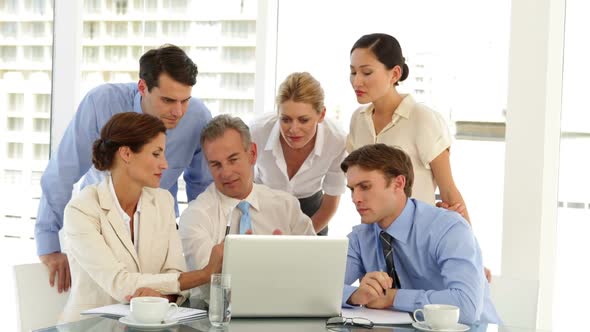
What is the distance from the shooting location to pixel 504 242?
134 inches

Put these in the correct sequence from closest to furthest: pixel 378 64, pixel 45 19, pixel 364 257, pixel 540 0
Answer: pixel 364 257, pixel 378 64, pixel 540 0, pixel 45 19

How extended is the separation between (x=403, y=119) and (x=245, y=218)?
2.29 ft

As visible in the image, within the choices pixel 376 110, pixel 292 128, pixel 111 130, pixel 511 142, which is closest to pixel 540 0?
pixel 511 142

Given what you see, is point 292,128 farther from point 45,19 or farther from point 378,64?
point 45,19

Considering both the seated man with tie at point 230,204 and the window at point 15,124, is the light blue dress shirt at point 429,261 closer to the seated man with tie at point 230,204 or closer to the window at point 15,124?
the seated man with tie at point 230,204

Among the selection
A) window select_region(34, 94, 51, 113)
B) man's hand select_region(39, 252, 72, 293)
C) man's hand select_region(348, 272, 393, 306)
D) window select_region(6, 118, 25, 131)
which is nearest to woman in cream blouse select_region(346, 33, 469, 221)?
man's hand select_region(348, 272, 393, 306)

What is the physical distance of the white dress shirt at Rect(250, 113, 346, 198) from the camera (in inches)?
134

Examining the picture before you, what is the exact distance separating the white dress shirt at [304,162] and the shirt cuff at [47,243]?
0.86 meters

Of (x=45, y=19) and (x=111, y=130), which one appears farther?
(x=45, y=19)

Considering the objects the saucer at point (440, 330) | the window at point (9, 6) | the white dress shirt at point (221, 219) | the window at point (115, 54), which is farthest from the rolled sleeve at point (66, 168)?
the saucer at point (440, 330)

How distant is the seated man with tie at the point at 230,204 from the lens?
291cm

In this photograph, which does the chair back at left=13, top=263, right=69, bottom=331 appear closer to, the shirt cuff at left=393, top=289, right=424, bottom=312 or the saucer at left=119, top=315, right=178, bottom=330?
the saucer at left=119, top=315, right=178, bottom=330

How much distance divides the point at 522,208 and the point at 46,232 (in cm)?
187

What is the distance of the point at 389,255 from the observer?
8.67ft
